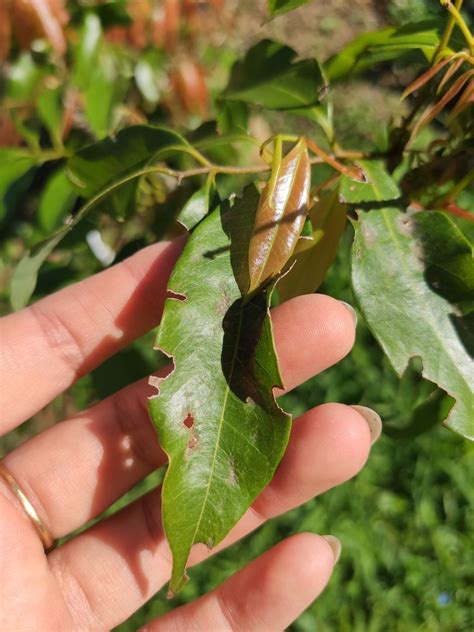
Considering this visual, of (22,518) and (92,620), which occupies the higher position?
(22,518)

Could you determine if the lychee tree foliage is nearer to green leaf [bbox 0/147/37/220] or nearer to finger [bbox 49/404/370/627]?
finger [bbox 49/404/370/627]

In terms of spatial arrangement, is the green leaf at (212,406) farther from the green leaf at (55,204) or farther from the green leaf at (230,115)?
the green leaf at (55,204)

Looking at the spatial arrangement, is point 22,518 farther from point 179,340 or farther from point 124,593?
point 179,340

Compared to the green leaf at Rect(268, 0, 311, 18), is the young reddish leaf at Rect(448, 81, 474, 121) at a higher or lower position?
lower

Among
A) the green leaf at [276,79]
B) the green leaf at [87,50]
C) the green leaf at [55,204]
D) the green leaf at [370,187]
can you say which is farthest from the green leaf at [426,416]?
the green leaf at [87,50]

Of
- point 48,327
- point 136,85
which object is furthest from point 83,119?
point 48,327

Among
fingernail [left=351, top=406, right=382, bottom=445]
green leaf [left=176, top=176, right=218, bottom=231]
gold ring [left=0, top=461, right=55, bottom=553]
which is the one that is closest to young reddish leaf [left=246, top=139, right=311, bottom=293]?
green leaf [left=176, top=176, right=218, bottom=231]

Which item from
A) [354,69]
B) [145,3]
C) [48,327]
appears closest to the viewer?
[354,69]
